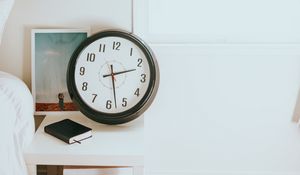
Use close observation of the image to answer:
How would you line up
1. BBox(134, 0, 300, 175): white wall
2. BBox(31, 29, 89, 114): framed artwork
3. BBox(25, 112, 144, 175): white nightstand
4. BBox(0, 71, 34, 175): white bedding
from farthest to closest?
1. BBox(134, 0, 300, 175): white wall
2. BBox(31, 29, 89, 114): framed artwork
3. BBox(25, 112, 144, 175): white nightstand
4. BBox(0, 71, 34, 175): white bedding

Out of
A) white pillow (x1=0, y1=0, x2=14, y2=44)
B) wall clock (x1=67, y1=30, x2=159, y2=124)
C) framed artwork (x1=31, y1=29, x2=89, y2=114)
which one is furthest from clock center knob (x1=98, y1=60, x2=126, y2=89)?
white pillow (x1=0, y1=0, x2=14, y2=44)

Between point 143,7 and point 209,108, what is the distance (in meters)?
0.61

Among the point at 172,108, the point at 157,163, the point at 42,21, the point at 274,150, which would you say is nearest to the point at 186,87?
the point at 172,108

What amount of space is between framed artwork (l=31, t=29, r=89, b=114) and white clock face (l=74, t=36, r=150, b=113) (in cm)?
15

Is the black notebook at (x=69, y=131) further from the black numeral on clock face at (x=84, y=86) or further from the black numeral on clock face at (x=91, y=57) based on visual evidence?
the black numeral on clock face at (x=91, y=57)

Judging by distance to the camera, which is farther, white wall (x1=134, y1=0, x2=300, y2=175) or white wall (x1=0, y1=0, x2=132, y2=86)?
white wall (x1=134, y1=0, x2=300, y2=175)

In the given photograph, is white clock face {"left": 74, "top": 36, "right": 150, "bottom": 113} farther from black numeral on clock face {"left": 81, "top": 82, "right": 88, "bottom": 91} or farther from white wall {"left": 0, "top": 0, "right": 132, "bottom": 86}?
white wall {"left": 0, "top": 0, "right": 132, "bottom": 86}

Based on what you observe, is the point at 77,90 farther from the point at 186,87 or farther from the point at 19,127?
the point at 186,87

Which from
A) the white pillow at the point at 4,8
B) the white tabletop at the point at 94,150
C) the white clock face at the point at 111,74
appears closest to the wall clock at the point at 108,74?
the white clock face at the point at 111,74

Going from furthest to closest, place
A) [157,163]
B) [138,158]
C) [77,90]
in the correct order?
[157,163], [77,90], [138,158]

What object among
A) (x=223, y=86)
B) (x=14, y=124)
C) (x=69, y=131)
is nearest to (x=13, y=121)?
(x=14, y=124)

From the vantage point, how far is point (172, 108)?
219 cm

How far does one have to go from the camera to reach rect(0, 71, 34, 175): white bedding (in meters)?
1.52

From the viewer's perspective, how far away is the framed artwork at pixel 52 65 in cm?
196
